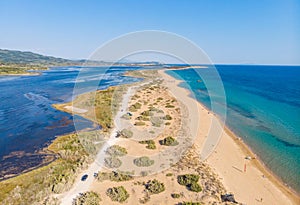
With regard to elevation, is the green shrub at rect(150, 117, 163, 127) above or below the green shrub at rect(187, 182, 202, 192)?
below

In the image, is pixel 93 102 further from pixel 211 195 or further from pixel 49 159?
pixel 211 195

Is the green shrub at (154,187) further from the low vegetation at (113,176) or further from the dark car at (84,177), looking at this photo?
the dark car at (84,177)

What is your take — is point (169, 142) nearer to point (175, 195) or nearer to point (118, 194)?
point (175, 195)

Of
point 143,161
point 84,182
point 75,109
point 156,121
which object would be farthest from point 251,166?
point 75,109

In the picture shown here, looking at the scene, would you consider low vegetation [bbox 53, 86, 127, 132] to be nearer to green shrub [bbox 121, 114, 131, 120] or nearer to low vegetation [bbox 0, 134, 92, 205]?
green shrub [bbox 121, 114, 131, 120]

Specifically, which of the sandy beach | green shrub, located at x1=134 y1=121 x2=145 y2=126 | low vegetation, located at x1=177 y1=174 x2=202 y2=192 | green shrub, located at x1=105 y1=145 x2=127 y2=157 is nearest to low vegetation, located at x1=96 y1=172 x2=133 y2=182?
the sandy beach

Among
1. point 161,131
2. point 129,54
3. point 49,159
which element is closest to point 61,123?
point 49,159
